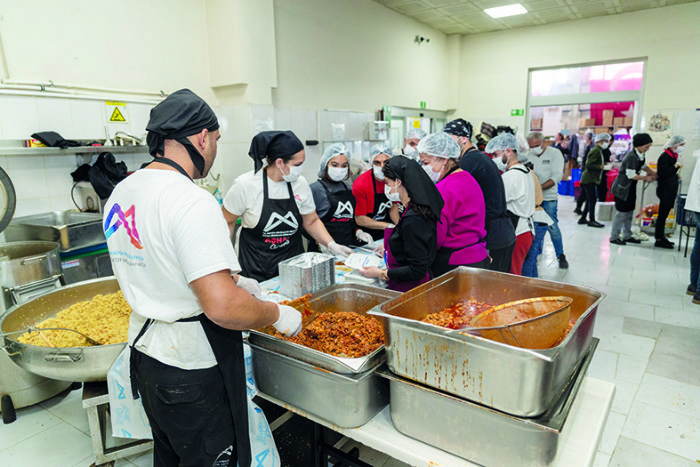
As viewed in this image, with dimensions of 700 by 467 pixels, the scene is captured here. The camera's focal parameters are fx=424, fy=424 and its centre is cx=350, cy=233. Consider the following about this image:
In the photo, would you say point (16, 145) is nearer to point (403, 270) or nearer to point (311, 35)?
point (403, 270)

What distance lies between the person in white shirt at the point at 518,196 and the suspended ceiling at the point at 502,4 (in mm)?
3674

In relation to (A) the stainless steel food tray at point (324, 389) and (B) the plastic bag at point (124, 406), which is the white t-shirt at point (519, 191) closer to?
(A) the stainless steel food tray at point (324, 389)

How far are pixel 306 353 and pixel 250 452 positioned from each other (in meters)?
0.44

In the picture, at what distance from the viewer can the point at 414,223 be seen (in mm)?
2014

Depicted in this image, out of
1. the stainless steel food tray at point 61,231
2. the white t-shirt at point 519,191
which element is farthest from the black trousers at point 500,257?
the stainless steel food tray at point 61,231

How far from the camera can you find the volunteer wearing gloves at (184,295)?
113 cm

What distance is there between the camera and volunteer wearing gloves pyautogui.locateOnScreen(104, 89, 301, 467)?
1134 millimetres

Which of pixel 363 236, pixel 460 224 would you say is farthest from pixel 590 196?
pixel 460 224

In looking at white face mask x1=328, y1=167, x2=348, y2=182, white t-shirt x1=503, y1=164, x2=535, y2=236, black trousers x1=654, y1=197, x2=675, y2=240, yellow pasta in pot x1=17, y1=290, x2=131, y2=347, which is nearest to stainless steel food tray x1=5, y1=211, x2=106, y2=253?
yellow pasta in pot x1=17, y1=290, x2=131, y2=347

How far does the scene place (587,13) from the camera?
7.34 m

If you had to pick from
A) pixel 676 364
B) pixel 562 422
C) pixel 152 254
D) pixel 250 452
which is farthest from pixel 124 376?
pixel 676 364

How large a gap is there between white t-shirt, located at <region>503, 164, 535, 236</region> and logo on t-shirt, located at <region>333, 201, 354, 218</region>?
1.33 metres

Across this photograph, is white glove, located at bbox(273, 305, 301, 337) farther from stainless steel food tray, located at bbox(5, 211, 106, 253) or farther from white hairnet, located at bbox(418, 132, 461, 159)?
stainless steel food tray, located at bbox(5, 211, 106, 253)

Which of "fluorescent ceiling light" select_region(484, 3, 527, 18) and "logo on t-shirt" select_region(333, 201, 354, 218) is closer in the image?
"logo on t-shirt" select_region(333, 201, 354, 218)
